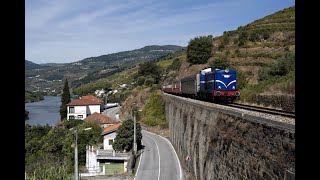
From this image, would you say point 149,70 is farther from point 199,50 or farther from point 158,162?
point 158,162

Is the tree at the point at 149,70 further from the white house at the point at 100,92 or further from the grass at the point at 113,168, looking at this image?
the white house at the point at 100,92

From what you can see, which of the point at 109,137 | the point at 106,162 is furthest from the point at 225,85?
the point at 109,137

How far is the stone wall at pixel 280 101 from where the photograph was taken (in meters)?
18.8

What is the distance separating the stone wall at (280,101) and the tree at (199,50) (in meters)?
44.8

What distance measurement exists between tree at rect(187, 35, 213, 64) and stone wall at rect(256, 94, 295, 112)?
44.8 metres

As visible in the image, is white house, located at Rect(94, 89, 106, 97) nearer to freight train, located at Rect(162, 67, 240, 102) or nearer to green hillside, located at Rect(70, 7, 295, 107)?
green hillside, located at Rect(70, 7, 295, 107)

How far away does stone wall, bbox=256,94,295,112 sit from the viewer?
61.8 ft

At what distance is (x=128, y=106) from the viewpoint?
78.2 meters

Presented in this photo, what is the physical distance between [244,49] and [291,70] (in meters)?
28.5

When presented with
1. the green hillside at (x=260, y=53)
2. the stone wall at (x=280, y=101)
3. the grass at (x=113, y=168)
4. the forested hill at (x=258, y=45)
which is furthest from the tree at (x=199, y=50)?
the stone wall at (x=280, y=101)

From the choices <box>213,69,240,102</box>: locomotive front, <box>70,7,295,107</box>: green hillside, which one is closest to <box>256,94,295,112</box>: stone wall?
<box>213,69,240,102</box>: locomotive front

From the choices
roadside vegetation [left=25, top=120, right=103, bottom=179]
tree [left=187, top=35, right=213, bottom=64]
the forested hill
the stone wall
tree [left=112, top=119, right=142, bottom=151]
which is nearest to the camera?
the stone wall

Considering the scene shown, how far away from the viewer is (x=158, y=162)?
35625 mm
